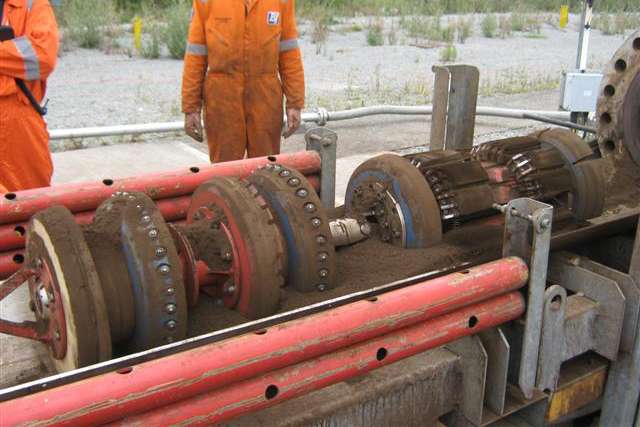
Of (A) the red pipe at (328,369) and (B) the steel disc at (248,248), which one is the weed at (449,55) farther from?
(A) the red pipe at (328,369)

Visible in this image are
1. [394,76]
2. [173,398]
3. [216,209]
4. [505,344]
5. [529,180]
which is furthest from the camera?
[394,76]

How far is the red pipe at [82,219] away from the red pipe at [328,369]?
1080 mm

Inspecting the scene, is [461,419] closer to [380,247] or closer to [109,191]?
[380,247]

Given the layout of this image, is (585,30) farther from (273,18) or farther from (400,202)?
(400,202)

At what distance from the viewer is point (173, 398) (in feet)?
5.14

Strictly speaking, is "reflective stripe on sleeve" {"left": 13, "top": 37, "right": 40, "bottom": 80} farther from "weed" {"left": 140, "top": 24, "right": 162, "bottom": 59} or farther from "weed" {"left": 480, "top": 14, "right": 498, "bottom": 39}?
"weed" {"left": 480, "top": 14, "right": 498, "bottom": 39}

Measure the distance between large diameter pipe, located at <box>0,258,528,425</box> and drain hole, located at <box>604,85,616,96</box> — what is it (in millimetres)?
1475

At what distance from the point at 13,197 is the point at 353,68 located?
10.3 metres

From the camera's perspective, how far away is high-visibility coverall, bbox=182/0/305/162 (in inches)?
173

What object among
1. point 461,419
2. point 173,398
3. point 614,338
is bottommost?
point 461,419

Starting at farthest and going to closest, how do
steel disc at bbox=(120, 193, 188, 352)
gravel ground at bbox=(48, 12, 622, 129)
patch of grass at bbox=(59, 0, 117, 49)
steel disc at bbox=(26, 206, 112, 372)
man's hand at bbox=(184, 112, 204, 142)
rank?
patch of grass at bbox=(59, 0, 117, 49), gravel ground at bbox=(48, 12, 622, 129), man's hand at bbox=(184, 112, 204, 142), steel disc at bbox=(120, 193, 188, 352), steel disc at bbox=(26, 206, 112, 372)

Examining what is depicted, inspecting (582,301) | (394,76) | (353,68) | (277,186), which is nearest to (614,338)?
(582,301)

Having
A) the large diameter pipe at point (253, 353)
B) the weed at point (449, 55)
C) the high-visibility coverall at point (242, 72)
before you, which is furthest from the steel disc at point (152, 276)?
the weed at point (449, 55)

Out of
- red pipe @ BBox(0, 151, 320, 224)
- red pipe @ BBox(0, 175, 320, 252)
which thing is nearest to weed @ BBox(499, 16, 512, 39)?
red pipe @ BBox(0, 151, 320, 224)
